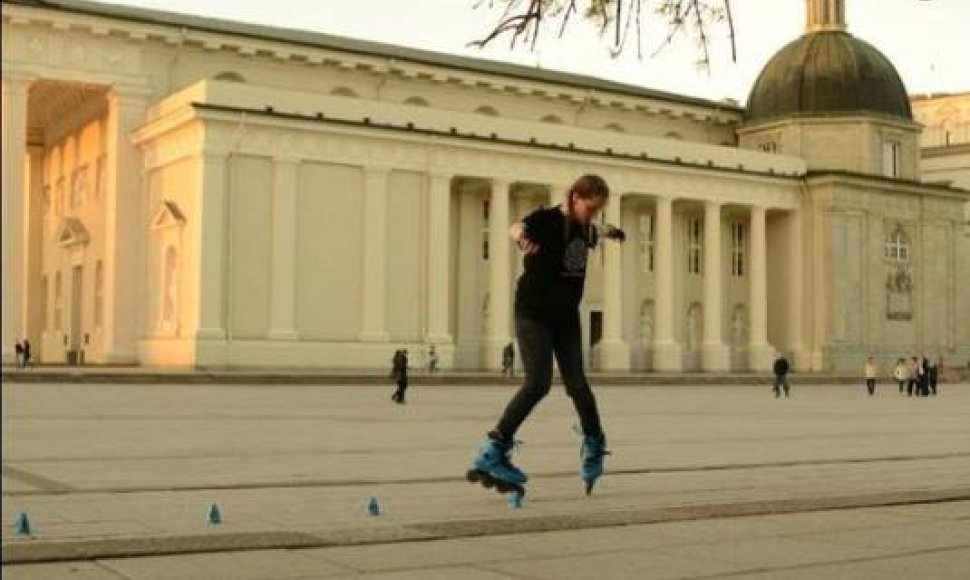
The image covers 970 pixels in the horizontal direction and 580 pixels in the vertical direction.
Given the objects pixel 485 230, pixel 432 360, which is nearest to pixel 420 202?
pixel 485 230

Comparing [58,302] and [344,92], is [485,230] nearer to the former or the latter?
[344,92]

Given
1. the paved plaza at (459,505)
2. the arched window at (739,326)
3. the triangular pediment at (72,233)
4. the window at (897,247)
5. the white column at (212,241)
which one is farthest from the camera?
the window at (897,247)

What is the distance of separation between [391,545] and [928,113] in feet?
349

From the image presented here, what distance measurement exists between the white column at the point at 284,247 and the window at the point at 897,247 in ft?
116

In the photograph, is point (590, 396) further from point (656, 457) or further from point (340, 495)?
point (656, 457)

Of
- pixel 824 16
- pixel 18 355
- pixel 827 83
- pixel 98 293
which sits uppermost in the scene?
pixel 824 16

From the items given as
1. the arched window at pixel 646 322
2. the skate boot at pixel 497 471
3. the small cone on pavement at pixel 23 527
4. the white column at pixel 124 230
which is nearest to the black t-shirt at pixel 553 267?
the skate boot at pixel 497 471

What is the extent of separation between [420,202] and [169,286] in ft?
36.9

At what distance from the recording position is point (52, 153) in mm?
69938

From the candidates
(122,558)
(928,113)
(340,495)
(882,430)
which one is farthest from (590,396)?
(928,113)

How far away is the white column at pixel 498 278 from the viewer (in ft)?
199

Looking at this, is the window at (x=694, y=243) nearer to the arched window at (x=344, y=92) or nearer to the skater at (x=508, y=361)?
the skater at (x=508, y=361)

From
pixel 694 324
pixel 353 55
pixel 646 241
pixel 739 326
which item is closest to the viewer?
pixel 353 55

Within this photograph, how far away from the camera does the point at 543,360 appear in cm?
878
